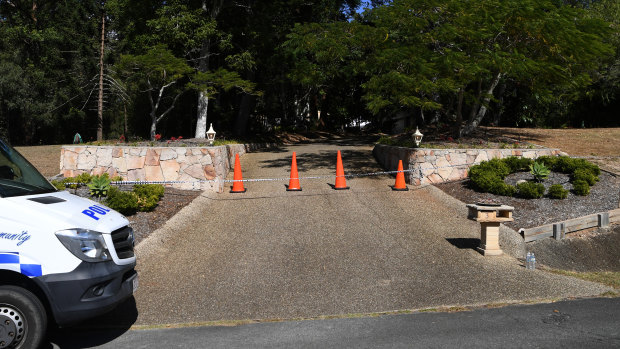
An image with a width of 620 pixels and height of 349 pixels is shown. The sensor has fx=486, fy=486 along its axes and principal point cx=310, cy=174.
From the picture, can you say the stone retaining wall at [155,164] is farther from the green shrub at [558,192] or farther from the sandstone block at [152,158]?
the green shrub at [558,192]

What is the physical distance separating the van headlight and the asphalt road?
103cm

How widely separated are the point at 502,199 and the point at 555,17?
217 inches

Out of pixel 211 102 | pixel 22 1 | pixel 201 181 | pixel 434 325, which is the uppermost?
pixel 22 1

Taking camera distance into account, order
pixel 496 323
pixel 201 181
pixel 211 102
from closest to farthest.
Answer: pixel 496 323 < pixel 201 181 < pixel 211 102

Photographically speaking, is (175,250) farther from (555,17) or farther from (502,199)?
(555,17)

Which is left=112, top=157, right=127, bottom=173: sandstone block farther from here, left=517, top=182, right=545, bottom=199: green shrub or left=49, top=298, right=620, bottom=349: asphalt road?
left=517, top=182, right=545, bottom=199: green shrub

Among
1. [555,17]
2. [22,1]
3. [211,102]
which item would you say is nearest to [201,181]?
[555,17]

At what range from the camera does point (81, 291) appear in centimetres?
432

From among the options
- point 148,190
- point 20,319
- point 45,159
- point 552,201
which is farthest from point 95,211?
point 45,159

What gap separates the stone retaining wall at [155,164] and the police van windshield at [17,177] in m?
7.02

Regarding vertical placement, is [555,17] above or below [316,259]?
above

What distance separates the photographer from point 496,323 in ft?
17.1

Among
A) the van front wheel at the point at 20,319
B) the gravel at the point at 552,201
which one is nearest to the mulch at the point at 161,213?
the van front wheel at the point at 20,319

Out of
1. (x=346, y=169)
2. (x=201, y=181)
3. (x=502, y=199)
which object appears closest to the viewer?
(x=502, y=199)
